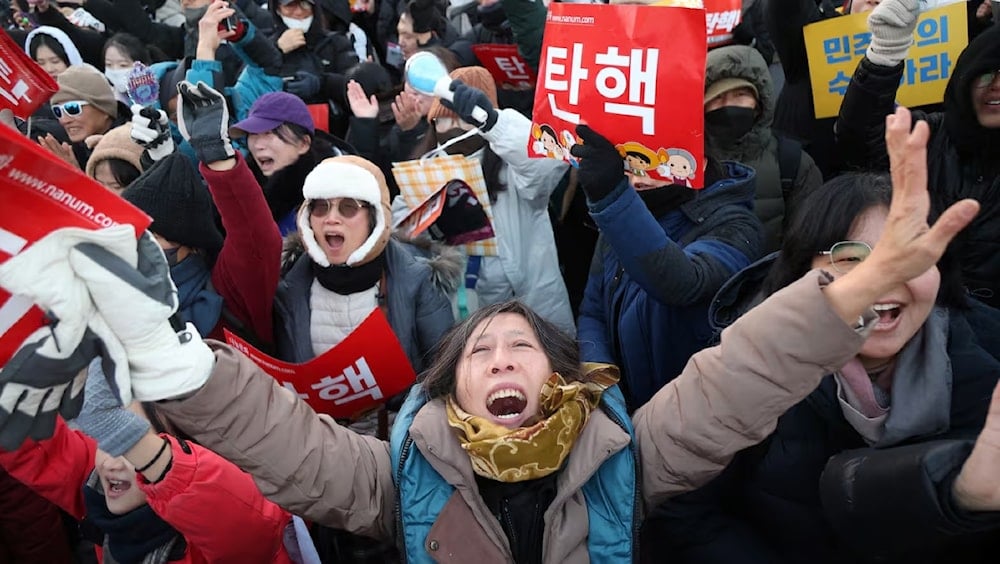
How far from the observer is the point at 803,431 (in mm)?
1841

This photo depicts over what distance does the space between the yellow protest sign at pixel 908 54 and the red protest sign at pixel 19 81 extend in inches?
129

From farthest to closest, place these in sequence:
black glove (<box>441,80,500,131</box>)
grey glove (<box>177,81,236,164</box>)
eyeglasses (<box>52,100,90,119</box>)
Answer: eyeglasses (<box>52,100,90,119</box>) → black glove (<box>441,80,500,131</box>) → grey glove (<box>177,81,236,164</box>)

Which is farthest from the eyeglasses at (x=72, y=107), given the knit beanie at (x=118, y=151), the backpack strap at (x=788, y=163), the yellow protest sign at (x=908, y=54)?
the yellow protest sign at (x=908, y=54)

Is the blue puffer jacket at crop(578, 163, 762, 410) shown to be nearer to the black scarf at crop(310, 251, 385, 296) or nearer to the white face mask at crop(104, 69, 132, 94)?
the black scarf at crop(310, 251, 385, 296)

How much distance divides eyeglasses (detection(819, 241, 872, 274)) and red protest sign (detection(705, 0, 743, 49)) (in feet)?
7.84

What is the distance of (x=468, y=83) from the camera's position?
3.85 m

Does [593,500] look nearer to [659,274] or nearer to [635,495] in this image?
[635,495]

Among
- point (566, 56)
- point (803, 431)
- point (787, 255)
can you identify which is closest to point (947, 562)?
point (803, 431)

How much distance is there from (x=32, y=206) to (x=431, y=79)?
2285 mm

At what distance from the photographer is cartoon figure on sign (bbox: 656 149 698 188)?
2.24m

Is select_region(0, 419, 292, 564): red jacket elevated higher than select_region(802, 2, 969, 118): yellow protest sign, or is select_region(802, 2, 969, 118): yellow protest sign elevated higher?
select_region(802, 2, 969, 118): yellow protest sign

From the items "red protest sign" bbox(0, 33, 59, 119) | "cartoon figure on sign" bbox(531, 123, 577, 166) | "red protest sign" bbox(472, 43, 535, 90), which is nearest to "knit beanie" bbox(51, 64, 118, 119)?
"red protest sign" bbox(0, 33, 59, 119)

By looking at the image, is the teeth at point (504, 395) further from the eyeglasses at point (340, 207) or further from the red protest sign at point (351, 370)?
the eyeglasses at point (340, 207)

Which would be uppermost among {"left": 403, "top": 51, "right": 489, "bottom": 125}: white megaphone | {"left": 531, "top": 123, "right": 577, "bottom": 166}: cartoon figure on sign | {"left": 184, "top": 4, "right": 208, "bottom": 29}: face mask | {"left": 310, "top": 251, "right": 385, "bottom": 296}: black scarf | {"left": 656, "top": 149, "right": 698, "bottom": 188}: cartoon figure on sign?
{"left": 184, "top": 4, "right": 208, "bottom": 29}: face mask
